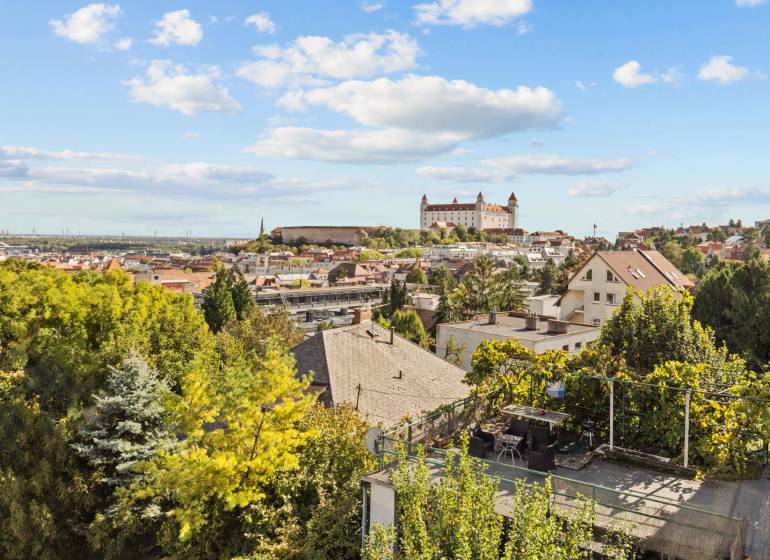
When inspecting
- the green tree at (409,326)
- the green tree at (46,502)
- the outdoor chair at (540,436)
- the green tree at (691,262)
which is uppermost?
the green tree at (691,262)

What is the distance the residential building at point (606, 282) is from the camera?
42.5 m

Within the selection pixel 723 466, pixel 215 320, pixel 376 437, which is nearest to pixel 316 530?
pixel 376 437

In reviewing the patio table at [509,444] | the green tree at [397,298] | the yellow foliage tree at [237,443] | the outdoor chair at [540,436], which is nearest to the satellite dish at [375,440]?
the yellow foliage tree at [237,443]

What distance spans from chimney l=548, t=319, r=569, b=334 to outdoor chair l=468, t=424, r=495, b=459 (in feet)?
75.6

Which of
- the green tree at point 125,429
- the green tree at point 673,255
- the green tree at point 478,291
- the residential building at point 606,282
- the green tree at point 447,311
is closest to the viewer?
the green tree at point 125,429

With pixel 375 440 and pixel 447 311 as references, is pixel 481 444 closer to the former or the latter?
pixel 375 440

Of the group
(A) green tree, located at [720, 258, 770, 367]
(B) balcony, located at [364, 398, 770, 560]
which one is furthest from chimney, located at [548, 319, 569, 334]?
(B) balcony, located at [364, 398, 770, 560]

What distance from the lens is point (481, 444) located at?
11750 mm

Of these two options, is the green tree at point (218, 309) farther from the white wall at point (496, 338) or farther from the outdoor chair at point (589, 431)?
the outdoor chair at point (589, 431)

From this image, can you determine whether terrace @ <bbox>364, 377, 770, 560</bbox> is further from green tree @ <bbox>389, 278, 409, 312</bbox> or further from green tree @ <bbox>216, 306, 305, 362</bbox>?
green tree @ <bbox>389, 278, 409, 312</bbox>

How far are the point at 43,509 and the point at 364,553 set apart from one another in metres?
12.3

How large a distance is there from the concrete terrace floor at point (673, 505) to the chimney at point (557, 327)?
22877mm

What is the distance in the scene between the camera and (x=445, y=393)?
23391 mm

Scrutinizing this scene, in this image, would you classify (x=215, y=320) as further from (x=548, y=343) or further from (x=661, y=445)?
(x=661, y=445)
